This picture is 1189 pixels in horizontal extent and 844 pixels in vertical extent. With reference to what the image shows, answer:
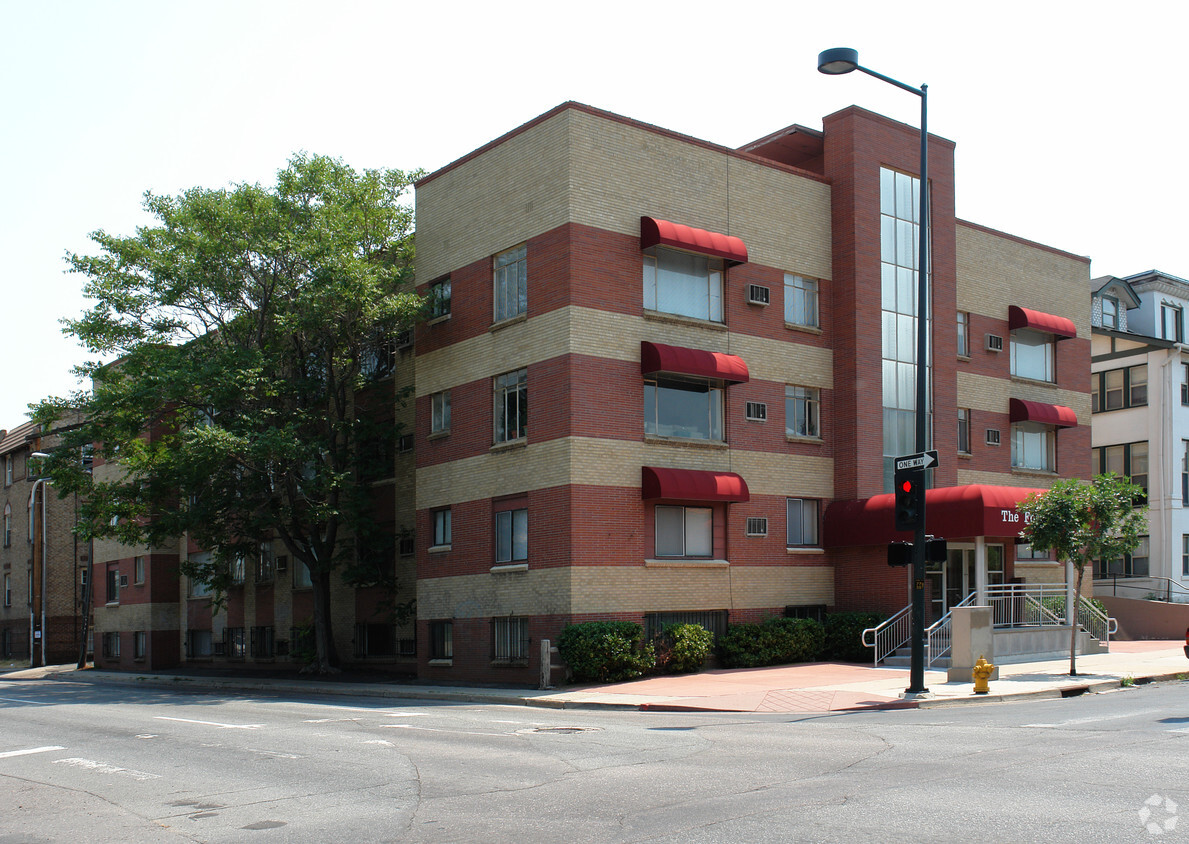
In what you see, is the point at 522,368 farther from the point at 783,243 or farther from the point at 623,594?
the point at 783,243

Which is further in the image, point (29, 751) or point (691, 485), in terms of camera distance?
point (691, 485)

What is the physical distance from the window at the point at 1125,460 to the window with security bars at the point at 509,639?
2798 centimetres

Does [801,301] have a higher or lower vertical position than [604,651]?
higher

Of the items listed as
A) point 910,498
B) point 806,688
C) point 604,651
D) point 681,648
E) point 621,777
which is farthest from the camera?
point 681,648

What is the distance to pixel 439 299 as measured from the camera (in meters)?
31.9

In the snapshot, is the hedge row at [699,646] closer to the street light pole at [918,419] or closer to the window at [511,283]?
the street light pole at [918,419]

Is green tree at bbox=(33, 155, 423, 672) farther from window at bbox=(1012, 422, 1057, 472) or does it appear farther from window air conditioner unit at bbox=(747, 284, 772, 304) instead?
window at bbox=(1012, 422, 1057, 472)

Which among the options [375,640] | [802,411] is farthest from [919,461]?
[375,640]

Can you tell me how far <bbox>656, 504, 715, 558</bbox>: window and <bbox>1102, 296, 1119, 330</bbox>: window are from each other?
27.2 metres

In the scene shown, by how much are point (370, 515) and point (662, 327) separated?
11612mm

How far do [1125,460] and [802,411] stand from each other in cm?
2151

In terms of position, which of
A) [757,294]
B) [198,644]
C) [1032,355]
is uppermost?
[757,294]

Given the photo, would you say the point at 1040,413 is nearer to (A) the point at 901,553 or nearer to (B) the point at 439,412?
(A) the point at 901,553

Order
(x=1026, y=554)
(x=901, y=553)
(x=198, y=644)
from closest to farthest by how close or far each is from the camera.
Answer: (x=901, y=553) → (x=1026, y=554) → (x=198, y=644)
